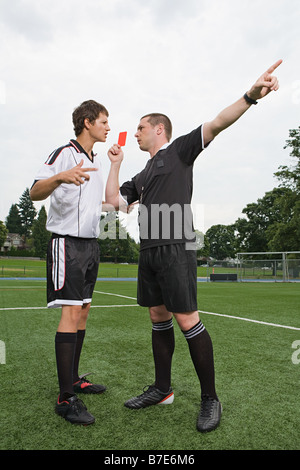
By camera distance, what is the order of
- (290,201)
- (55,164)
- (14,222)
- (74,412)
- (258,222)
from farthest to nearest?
(14,222)
(258,222)
(290,201)
(55,164)
(74,412)

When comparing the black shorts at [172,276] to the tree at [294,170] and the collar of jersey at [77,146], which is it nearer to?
the collar of jersey at [77,146]

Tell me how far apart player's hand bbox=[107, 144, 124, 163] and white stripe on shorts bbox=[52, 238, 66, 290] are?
0.83 meters

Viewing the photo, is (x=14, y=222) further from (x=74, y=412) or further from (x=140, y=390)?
(x=74, y=412)

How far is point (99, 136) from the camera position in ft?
8.99

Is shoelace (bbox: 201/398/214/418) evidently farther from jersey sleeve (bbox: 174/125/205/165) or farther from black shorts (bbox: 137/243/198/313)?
jersey sleeve (bbox: 174/125/205/165)

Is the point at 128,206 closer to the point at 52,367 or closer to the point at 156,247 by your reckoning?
the point at 156,247

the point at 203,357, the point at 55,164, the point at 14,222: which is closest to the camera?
the point at 203,357

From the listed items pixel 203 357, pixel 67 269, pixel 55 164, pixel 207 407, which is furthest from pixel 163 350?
pixel 55 164

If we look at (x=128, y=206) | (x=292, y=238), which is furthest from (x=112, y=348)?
(x=292, y=238)

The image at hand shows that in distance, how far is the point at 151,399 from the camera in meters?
2.46

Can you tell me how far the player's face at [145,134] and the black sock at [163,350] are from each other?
1.32 metres

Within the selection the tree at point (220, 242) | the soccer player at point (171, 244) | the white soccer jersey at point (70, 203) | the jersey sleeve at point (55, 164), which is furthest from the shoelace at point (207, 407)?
the tree at point (220, 242)

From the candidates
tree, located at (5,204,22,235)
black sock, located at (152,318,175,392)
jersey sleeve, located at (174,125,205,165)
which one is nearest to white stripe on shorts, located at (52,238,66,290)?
black sock, located at (152,318,175,392)

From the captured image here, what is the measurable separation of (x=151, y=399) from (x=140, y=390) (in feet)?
0.99
